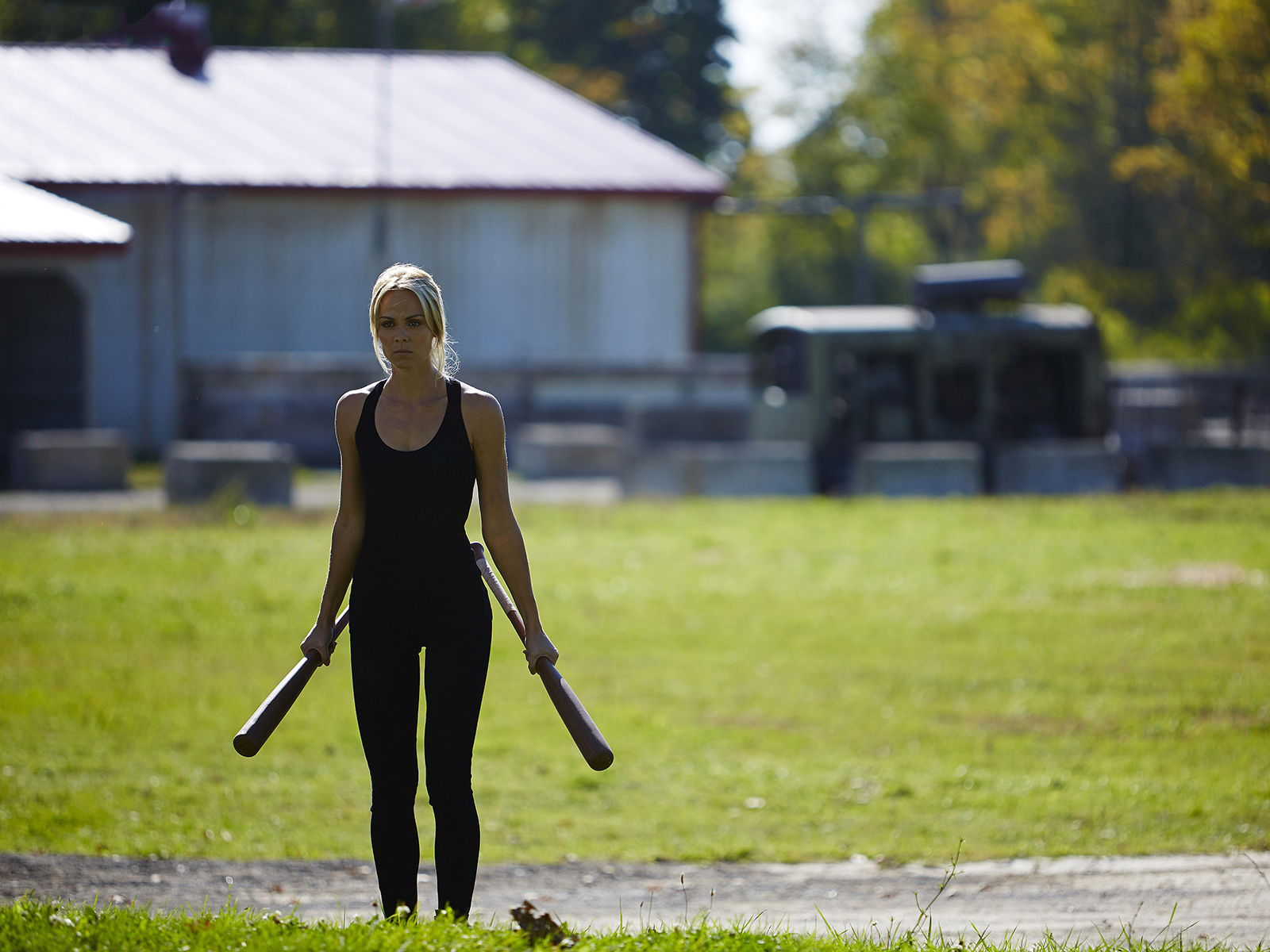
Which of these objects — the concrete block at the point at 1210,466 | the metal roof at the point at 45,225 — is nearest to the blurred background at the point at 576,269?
the concrete block at the point at 1210,466

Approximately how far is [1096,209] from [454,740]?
41.6 meters

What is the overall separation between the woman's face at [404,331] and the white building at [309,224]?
2112 cm

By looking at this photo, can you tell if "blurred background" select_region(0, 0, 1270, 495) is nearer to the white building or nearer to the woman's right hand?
the white building

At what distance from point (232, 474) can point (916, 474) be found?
8463mm

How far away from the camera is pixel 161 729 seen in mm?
9031

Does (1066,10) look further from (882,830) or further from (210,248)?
(882,830)

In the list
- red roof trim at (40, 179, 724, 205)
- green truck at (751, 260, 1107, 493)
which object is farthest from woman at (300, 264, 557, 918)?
red roof trim at (40, 179, 724, 205)

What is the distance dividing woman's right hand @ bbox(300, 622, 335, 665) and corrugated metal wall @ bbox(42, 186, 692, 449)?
21.4m

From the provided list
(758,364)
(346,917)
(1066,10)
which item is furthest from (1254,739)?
(1066,10)

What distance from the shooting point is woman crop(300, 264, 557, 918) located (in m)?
4.65

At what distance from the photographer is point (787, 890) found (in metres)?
6.07

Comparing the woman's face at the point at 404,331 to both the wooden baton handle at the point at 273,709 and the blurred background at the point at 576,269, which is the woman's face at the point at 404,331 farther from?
the blurred background at the point at 576,269

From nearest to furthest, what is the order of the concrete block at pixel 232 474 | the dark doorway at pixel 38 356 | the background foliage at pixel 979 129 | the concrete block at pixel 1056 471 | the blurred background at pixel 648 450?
1. the blurred background at pixel 648 450
2. the concrete block at pixel 232 474
3. the concrete block at pixel 1056 471
4. the dark doorway at pixel 38 356
5. the background foliage at pixel 979 129

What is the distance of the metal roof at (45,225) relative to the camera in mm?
8117
